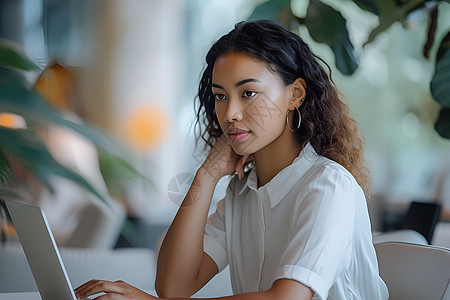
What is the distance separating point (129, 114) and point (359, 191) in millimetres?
4023

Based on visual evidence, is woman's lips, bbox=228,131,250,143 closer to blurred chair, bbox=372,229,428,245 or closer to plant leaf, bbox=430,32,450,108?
blurred chair, bbox=372,229,428,245

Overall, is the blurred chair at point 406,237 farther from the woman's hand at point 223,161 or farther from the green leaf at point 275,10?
the green leaf at point 275,10

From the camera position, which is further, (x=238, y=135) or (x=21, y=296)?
(x=21, y=296)

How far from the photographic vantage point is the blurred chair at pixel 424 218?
4.90 ft

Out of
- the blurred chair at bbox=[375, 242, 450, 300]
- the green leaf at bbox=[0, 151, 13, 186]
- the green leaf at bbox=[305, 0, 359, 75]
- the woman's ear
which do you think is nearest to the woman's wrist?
the woman's ear

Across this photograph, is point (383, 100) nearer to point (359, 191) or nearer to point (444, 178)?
point (444, 178)

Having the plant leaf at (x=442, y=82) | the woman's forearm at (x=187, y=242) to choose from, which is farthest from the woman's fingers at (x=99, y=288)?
the plant leaf at (x=442, y=82)

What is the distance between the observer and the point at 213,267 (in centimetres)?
118

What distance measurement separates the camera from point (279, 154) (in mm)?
1090

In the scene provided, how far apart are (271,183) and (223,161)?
0.13 metres

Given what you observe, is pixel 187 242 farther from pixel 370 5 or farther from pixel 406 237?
pixel 370 5

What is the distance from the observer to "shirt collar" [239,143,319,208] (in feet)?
3.43

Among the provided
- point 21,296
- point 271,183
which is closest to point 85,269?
point 21,296

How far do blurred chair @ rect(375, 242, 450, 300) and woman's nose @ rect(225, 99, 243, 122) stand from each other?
1.45 ft
